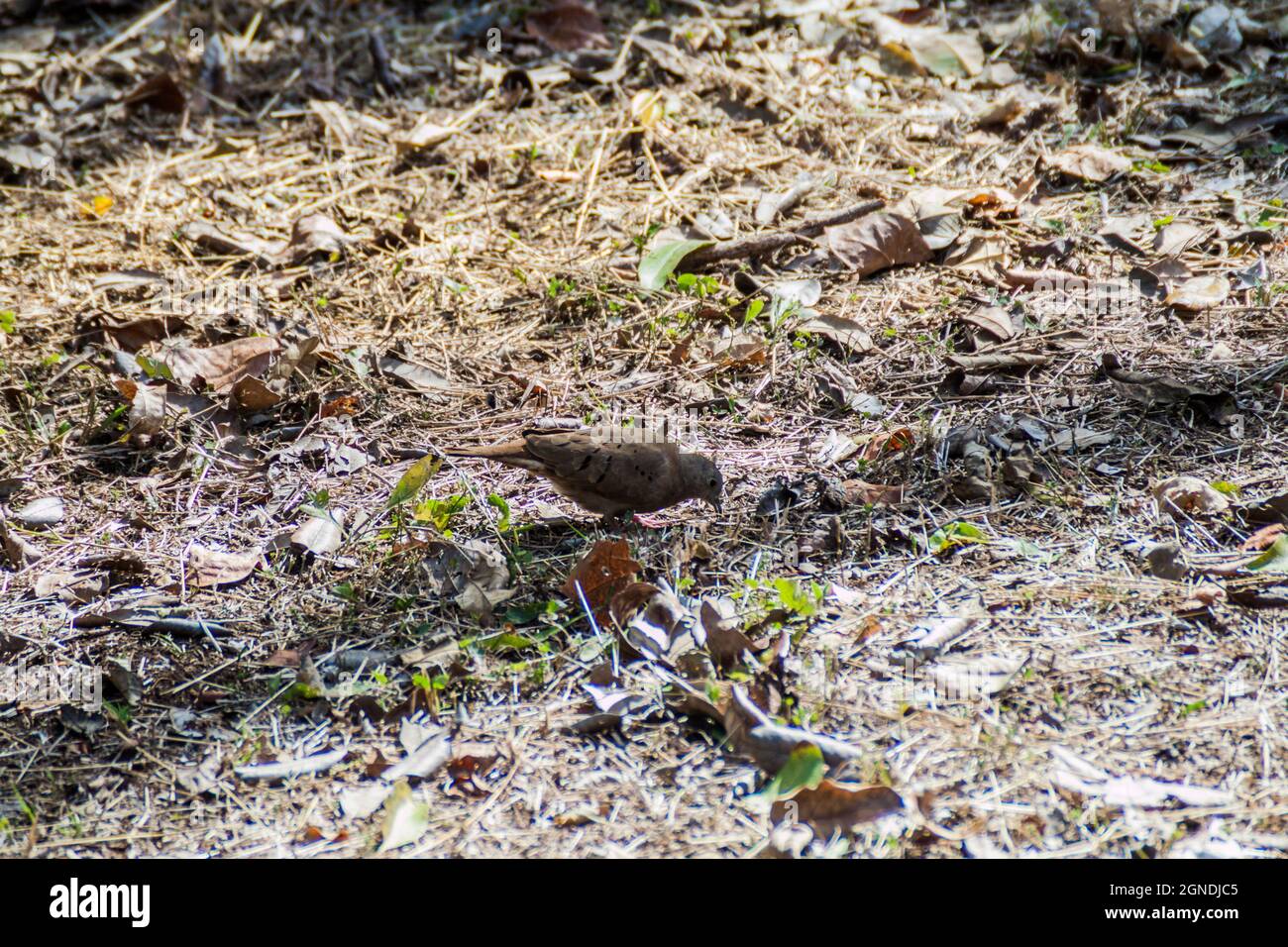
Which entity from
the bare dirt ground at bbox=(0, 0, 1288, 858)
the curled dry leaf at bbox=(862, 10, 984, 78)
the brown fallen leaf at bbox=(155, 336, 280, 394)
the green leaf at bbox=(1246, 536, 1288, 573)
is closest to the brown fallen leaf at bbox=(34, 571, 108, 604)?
the bare dirt ground at bbox=(0, 0, 1288, 858)

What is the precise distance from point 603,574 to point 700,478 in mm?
484

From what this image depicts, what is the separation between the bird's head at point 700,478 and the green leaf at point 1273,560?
1.46m

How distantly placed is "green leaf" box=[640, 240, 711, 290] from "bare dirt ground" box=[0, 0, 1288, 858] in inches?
0.6

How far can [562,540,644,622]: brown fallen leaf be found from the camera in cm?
312

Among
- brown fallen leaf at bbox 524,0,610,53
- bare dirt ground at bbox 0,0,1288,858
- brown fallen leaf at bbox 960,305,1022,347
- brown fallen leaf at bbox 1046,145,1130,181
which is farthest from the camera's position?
brown fallen leaf at bbox 524,0,610,53

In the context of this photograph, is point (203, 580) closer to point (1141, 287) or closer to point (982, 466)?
point (982, 466)

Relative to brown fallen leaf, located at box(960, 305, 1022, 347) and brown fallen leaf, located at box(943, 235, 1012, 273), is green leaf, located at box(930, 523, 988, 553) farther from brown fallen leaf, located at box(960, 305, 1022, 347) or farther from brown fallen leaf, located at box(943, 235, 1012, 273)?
brown fallen leaf, located at box(943, 235, 1012, 273)

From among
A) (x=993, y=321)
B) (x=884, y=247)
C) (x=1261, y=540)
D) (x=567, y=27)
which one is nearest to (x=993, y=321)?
(x=993, y=321)

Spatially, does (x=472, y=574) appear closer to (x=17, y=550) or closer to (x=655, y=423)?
(x=655, y=423)

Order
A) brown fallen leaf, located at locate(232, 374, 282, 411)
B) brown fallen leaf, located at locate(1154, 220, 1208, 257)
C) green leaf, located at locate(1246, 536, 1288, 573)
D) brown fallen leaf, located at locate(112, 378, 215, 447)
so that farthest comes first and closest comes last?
brown fallen leaf, located at locate(1154, 220, 1208, 257) → brown fallen leaf, located at locate(232, 374, 282, 411) → brown fallen leaf, located at locate(112, 378, 215, 447) → green leaf, located at locate(1246, 536, 1288, 573)

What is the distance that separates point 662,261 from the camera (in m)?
4.71

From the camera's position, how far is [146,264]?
16.5 ft

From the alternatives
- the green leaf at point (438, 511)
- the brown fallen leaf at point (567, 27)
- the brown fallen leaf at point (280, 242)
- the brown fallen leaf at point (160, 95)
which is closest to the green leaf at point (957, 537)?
the green leaf at point (438, 511)
